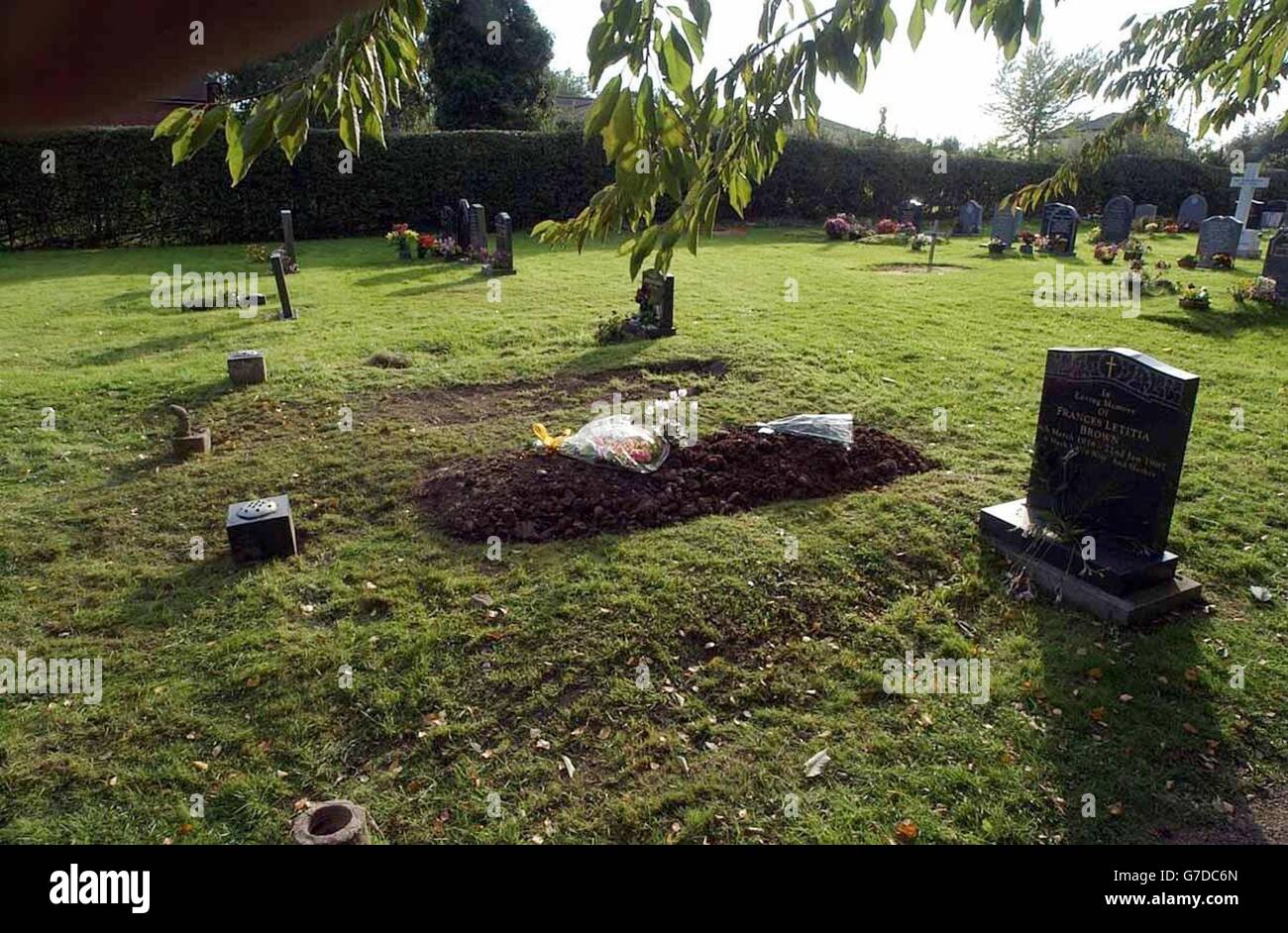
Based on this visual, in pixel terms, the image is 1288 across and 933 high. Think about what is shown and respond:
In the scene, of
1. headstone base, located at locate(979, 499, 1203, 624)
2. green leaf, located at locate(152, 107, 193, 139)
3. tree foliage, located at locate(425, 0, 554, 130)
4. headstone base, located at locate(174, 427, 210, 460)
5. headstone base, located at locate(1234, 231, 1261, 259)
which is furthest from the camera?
tree foliage, located at locate(425, 0, 554, 130)

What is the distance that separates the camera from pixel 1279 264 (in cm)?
1321

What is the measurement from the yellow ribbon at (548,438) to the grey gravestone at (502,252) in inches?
388

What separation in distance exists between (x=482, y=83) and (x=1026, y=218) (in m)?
20.6

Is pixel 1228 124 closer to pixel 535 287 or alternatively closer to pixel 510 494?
pixel 510 494

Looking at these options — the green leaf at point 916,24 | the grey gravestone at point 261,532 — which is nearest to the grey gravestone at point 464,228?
the grey gravestone at point 261,532

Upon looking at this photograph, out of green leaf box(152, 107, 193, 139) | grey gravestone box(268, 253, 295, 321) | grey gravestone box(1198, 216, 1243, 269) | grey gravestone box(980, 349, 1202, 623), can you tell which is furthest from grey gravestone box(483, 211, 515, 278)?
grey gravestone box(1198, 216, 1243, 269)

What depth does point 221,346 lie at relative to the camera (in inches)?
419

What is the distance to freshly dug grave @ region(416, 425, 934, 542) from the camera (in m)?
5.78

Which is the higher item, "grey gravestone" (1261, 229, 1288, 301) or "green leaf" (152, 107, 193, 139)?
"grey gravestone" (1261, 229, 1288, 301)

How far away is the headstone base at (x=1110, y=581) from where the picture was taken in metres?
4.61

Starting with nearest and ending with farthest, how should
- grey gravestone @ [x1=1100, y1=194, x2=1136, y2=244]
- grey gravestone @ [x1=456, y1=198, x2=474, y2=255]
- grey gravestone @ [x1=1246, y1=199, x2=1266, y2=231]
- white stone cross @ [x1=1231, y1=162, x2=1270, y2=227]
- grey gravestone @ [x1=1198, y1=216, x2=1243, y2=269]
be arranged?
1. grey gravestone @ [x1=1198, y1=216, x2=1243, y2=269]
2. grey gravestone @ [x1=456, y1=198, x2=474, y2=255]
3. grey gravestone @ [x1=1100, y1=194, x2=1136, y2=244]
4. white stone cross @ [x1=1231, y1=162, x2=1270, y2=227]
5. grey gravestone @ [x1=1246, y1=199, x2=1266, y2=231]

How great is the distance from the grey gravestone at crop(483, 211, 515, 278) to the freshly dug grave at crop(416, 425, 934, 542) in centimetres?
1050

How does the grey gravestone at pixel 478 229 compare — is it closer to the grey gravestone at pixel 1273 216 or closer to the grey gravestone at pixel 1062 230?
the grey gravestone at pixel 1062 230

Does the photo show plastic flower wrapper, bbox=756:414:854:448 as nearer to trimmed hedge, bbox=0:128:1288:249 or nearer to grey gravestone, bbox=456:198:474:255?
grey gravestone, bbox=456:198:474:255
